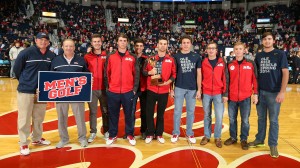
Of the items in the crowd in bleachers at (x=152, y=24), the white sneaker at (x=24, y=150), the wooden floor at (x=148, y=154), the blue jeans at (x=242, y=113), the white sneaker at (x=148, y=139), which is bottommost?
the wooden floor at (x=148, y=154)

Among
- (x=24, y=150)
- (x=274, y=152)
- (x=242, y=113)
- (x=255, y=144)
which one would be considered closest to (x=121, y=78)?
(x=24, y=150)

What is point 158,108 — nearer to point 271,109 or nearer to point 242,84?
point 242,84

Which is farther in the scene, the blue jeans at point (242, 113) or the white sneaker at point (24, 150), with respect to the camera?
the blue jeans at point (242, 113)

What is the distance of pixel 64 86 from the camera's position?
12.4 ft

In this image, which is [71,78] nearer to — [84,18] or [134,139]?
[134,139]

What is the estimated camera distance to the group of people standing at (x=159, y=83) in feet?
12.2

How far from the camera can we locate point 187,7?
32.1 metres

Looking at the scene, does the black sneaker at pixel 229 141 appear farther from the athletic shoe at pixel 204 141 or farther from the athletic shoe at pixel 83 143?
the athletic shoe at pixel 83 143

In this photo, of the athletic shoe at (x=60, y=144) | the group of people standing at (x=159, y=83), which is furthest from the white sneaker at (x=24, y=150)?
the athletic shoe at (x=60, y=144)

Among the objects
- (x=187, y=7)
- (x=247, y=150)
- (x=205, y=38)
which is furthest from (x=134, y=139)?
(x=187, y=7)

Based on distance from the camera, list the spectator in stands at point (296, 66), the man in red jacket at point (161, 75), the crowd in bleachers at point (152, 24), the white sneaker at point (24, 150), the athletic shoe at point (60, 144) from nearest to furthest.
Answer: the white sneaker at point (24, 150), the athletic shoe at point (60, 144), the man in red jacket at point (161, 75), the spectator in stands at point (296, 66), the crowd in bleachers at point (152, 24)

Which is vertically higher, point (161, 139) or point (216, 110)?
point (216, 110)

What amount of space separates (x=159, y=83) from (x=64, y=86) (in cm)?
137

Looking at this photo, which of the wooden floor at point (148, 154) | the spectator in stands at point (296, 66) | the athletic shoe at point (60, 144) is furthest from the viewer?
the spectator in stands at point (296, 66)
